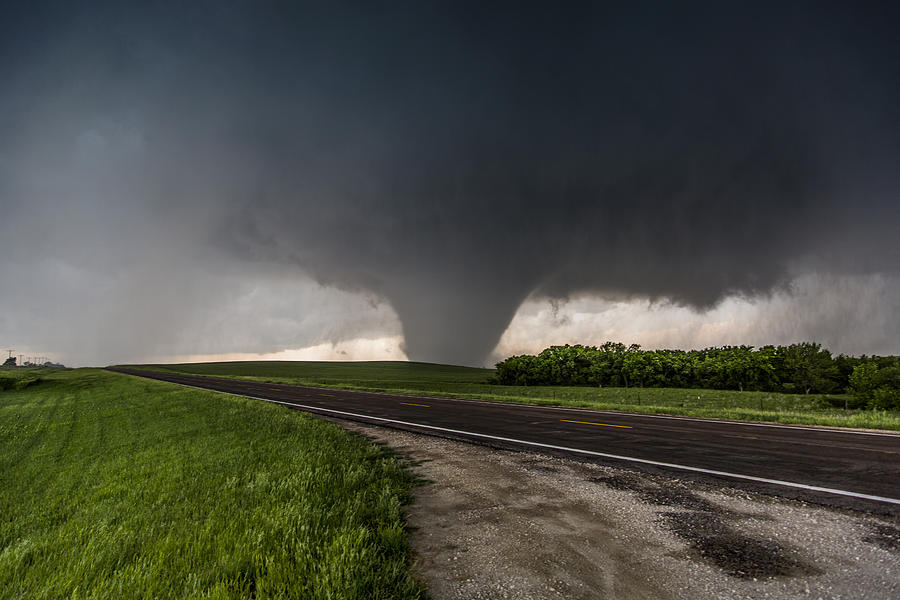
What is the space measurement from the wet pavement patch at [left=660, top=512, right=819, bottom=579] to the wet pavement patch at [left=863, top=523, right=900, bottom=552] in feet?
3.52

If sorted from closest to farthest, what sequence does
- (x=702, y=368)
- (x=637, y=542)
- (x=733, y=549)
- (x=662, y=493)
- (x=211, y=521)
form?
(x=733, y=549) < (x=637, y=542) < (x=211, y=521) < (x=662, y=493) < (x=702, y=368)

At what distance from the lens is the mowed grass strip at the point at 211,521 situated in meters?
3.37

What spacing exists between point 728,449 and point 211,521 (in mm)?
10562

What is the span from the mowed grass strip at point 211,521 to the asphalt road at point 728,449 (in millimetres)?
4610

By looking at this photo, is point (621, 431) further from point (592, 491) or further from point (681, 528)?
point (681, 528)

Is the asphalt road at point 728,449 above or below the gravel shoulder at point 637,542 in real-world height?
below

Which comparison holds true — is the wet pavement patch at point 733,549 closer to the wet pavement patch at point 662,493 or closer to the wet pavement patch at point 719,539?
the wet pavement patch at point 719,539

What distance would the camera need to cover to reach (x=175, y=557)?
3809mm

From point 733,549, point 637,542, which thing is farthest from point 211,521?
point 733,549

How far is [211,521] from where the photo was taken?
459cm

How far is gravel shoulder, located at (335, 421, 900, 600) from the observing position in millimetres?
3455

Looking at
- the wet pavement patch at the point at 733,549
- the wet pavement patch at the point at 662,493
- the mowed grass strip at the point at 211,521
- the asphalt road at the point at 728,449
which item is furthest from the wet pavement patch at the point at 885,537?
the mowed grass strip at the point at 211,521

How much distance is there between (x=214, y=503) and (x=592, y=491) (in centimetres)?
554

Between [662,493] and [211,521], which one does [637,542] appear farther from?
[211,521]
